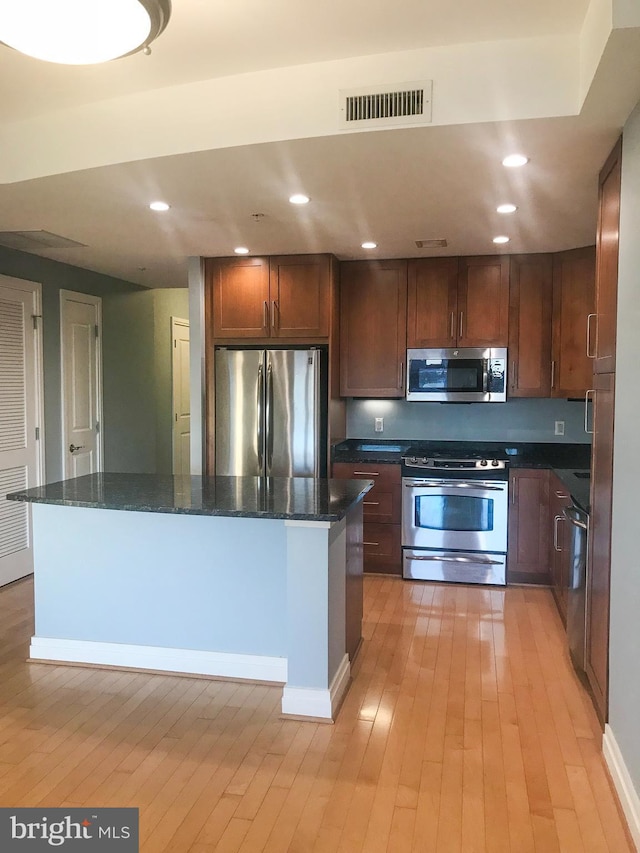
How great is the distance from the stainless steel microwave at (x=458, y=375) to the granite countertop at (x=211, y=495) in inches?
64.1

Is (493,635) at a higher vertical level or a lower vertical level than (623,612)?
lower

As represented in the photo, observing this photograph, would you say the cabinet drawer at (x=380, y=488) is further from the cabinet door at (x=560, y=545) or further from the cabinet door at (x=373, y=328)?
the cabinet door at (x=560, y=545)

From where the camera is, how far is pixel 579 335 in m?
4.45

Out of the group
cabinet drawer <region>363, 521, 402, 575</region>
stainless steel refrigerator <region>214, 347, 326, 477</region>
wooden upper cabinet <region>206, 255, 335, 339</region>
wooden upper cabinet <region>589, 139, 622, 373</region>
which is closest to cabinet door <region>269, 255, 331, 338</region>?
wooden upper cabinet <region>206, 255, 335, 339</region>

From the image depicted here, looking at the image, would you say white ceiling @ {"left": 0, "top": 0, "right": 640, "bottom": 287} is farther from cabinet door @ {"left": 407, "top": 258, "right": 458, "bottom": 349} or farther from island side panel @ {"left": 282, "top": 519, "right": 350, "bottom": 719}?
island side panel @ {"left": 282, "top": 519, "right": 350, "bottom": 719}

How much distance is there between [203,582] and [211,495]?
44 centimetres

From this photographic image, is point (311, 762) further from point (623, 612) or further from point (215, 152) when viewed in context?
point (215, 152)

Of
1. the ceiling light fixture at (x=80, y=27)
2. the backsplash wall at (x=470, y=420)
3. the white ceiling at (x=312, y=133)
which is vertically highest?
the white ceiling at (x=312, y=133)

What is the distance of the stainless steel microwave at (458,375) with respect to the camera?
4.66 m

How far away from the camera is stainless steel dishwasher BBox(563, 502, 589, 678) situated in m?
2.93

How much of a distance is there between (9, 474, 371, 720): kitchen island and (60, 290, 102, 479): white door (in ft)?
6.34

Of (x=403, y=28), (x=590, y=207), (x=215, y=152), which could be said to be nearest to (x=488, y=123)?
(x=403, y=28)

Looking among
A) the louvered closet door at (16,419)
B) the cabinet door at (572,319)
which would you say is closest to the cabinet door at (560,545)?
the cabinet door at (572,319)

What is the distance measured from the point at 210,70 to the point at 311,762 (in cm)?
263
